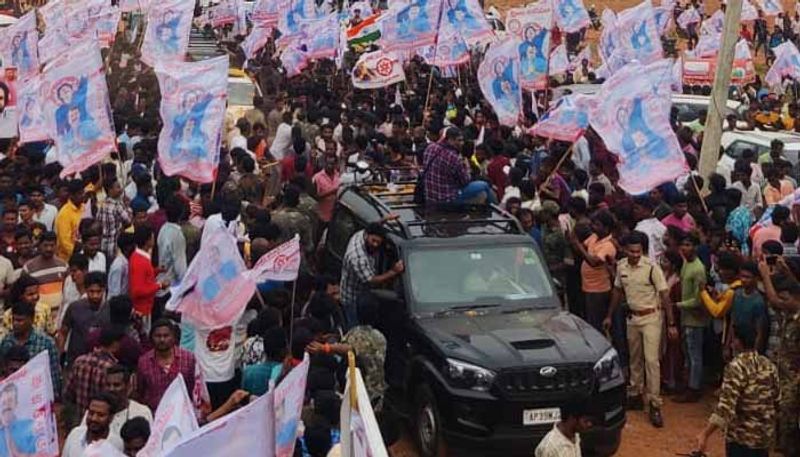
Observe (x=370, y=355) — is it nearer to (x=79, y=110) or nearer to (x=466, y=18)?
(x=79, y=110)

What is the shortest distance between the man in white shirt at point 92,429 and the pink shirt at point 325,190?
6.35 meters

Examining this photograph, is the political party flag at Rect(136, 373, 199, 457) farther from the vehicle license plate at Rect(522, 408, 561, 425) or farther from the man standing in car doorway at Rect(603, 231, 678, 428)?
the man standing in car doorway at Rect(603, 231, 678, 428)

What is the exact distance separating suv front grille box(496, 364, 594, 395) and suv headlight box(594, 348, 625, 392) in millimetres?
117

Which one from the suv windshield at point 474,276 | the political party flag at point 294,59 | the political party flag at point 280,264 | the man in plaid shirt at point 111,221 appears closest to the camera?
the political party flag at point 280,264

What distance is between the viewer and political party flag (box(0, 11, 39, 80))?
1555 cm

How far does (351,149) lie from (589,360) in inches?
303

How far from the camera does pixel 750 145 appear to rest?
1622 cm

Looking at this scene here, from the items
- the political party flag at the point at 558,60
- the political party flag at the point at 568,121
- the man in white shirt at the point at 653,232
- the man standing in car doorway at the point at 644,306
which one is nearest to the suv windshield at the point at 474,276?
the man standing in car doorway at the point at 644,306

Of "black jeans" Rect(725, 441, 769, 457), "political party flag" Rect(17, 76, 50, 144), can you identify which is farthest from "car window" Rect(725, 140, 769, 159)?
"political party flag" Rect(17, 76, 50, 144)

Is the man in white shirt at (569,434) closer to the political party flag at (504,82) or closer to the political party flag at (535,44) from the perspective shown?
the political party flag at (504,82)

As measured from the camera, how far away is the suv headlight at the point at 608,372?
859 centimetres

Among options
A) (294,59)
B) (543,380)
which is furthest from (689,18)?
(543,380)

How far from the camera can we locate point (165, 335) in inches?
289

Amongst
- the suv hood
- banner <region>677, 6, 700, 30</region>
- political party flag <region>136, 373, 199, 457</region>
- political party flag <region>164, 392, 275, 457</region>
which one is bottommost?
banner <region>677, 6, 700, 30</region>
